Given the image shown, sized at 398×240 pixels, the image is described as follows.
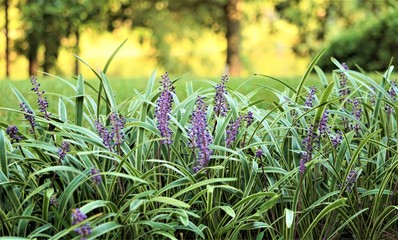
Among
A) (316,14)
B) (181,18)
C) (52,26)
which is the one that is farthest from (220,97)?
(52,26)

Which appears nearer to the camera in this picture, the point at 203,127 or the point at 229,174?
the point at 203,127

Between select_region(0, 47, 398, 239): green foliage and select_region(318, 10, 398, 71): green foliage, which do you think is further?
select_region(318, 10, 398, 71): green foliage

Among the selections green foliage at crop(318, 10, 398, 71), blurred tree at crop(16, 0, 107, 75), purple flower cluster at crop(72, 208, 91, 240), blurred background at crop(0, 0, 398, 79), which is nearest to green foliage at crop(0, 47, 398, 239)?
purple flower cluster at crop(72, 208, 91, 240)

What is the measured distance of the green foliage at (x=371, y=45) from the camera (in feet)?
34.7

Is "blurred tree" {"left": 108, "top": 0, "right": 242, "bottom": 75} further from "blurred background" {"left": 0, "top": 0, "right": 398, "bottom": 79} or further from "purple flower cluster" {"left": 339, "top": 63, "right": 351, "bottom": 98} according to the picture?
"purple flower cluster" {"left": 339, "top": 63, "right": 351, "bottom": 98}

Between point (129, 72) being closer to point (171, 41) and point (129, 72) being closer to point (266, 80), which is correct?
point (171, 41)

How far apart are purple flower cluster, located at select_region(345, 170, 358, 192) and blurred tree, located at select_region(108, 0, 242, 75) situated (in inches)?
479

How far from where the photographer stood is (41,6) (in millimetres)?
13289

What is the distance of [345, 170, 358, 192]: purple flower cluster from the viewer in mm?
2489

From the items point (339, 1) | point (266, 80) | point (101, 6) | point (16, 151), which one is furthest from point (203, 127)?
point (339, 1)

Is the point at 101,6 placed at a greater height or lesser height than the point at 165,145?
greater

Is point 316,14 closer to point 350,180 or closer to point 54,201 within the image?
point 350,180

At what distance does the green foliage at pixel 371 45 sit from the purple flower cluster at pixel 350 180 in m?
8.25

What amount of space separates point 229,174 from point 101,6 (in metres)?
12.6
